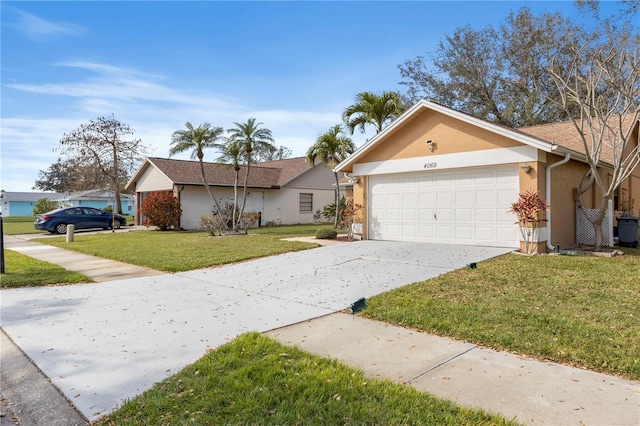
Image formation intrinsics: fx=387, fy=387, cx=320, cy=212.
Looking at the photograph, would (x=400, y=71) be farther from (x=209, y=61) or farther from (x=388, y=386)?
(x=388, y=386)

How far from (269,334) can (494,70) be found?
2942cm

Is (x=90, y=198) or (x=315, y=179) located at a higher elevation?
(x=315, y=179)

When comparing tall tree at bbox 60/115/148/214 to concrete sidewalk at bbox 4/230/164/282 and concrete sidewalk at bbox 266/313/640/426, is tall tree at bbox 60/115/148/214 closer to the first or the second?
concrete sidewalk at bbox 4/230/164/282

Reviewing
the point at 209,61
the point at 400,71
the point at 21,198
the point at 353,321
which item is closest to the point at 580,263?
the point at 353,321

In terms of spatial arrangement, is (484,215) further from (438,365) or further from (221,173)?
(221,173)

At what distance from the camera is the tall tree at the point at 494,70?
25297 millimetres

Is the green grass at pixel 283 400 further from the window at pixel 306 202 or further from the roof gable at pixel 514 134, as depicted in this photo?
the window at pixel 306 202

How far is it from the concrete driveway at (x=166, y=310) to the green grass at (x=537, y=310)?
3.08 ft

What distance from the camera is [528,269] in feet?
27.5

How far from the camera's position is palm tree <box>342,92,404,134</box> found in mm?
17719

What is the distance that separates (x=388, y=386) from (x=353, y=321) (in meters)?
2.02

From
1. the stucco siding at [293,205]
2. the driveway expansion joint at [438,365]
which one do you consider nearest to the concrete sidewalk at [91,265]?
the driveway expansion joint at [438,365]

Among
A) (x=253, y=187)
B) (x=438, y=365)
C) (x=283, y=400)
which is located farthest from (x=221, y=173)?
(x=283, y=400)

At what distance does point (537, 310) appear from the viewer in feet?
18.1
